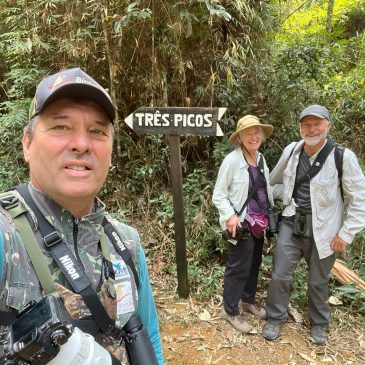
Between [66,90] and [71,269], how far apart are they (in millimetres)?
517

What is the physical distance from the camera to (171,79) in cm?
477

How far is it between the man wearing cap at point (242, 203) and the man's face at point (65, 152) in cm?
229

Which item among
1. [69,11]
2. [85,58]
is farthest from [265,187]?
[69,11]

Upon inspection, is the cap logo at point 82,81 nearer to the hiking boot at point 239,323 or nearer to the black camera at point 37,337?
the black camera at point 37,337

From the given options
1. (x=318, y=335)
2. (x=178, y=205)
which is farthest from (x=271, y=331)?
Answer: (x=178, y=205)

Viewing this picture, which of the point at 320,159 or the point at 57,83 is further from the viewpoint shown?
the point at 320,159

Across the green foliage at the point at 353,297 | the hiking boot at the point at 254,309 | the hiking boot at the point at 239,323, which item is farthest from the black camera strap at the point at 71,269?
the green foliage at the point at 353,297

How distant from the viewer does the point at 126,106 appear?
5098mm

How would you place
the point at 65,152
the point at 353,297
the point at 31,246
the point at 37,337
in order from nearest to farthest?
the point at 37,337 < the point at 31,246 < the point at 65,152 < the point at 353,297

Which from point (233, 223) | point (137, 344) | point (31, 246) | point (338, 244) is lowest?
point (338, 244)

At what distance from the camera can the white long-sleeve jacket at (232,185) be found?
330 cm

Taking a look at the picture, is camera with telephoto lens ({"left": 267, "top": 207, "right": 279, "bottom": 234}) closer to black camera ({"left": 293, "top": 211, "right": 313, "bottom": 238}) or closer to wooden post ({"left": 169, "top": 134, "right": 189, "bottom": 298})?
black camera ({"left": 293, "top": 211, "right": 313, "bottom": 238})

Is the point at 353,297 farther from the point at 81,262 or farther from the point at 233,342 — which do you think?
the point at 81,262

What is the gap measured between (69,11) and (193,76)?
1.80 metres
